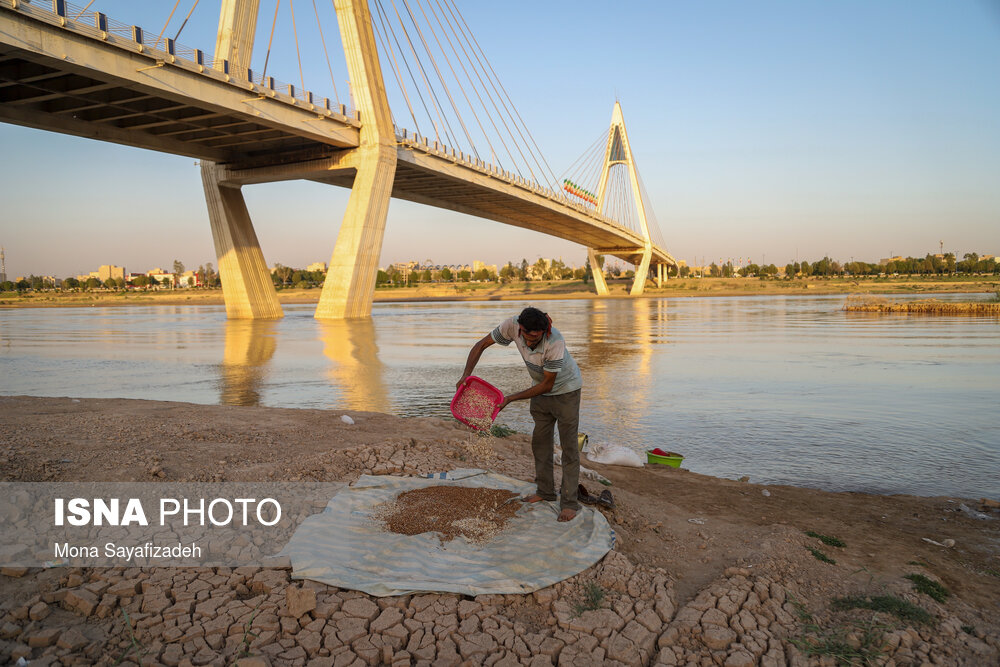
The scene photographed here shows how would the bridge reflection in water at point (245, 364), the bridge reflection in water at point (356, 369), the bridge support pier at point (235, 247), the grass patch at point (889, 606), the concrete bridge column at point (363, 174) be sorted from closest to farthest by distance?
the grass patch at point (889, 606) → the bridge reflection in water at point (356, 369) → the bridge reflection in water at point (245, 364) → the concrete bridge column at point (363, 174) → the bridge support pier at point (235, 247)

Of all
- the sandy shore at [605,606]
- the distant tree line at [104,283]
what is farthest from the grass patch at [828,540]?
the distant tree line at [104,283]

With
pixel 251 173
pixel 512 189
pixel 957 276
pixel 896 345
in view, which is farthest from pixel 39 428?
pixel 957 276

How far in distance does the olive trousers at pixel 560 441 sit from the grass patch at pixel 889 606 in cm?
168

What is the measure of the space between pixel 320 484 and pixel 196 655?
202 cm

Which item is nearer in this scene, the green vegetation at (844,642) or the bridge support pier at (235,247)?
the green vegetation at (844,642)

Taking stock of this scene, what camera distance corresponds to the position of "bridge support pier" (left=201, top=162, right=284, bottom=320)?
1292 inches

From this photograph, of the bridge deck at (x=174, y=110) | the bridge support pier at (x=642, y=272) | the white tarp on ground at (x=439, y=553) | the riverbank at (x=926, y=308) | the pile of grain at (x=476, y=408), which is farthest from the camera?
the bridge support pier at (x=642, y=272)

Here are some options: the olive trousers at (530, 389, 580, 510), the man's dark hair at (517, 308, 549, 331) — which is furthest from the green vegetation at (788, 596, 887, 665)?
the man's dark hair at (517, 308, 549, 331)

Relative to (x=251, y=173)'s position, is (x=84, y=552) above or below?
below

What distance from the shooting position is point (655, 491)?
5504 mm

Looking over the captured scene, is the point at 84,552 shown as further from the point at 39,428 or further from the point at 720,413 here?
the point at 720,413

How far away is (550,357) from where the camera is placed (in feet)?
14.0

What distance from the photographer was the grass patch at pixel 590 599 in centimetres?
322

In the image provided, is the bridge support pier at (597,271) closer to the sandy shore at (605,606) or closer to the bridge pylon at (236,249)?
the bridge pylon at (236,249)
